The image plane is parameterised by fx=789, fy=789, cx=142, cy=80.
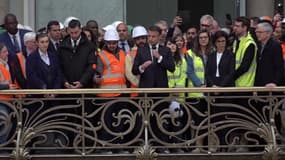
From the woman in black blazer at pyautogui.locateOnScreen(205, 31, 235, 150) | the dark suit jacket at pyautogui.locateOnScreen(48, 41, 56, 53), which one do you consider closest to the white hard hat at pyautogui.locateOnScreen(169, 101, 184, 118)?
the woman in black blazer at pyautogui.locateOnScreen(205, 31, 235, 150)

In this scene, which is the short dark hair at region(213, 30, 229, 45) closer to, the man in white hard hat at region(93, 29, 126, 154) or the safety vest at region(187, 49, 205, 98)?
the safety vest at region(187, 49, 205, 98)

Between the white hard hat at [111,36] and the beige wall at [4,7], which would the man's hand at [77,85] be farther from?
the beige wall at [4,7]

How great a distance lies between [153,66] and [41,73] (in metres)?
1.61

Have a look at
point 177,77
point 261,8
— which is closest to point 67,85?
point 177,77

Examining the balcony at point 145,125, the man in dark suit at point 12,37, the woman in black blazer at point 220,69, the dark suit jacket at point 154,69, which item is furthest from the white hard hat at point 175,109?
the man in dark suit at point 12,37

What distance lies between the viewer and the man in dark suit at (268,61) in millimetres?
11172

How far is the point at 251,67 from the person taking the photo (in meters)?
11.4

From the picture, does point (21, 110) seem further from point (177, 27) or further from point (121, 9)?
point (121, 9)

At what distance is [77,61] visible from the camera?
37.6 ft

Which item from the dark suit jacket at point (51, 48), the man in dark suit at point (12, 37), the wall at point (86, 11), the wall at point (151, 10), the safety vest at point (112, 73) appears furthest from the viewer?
the wall at point (151, 10)

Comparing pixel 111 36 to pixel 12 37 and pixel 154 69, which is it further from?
pixel 12 37

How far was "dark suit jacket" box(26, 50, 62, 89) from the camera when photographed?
11.3 m

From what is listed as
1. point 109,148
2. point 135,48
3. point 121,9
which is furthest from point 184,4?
point 109,148

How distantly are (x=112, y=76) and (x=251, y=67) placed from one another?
2.01 metres
